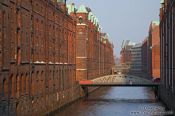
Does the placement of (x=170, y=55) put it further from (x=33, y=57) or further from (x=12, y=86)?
(x=12, y=86)

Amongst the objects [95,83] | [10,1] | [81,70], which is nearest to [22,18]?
[10,1]

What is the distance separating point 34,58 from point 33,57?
447mm

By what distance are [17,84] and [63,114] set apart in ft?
37.4

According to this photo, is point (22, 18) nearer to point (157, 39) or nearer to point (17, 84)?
point (17, 84)

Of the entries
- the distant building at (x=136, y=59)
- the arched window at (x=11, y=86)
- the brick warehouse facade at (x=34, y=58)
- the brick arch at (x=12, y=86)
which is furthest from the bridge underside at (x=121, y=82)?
the distant building at (x=136, y=59)

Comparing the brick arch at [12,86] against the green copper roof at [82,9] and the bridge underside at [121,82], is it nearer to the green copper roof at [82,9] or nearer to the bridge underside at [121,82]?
the bridge underside at [121,82]

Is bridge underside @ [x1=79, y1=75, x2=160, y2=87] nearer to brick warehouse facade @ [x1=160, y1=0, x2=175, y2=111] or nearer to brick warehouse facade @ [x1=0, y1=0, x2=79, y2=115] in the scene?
brick warehouse facade @ [x1=0, y1=0, x2=79, y2=115]

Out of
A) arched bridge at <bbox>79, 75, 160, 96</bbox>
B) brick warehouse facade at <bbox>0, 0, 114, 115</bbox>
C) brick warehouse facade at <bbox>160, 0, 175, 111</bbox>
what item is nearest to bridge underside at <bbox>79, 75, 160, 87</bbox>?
arched bridge at <bbox>79, 75, 160, 96</bbox>

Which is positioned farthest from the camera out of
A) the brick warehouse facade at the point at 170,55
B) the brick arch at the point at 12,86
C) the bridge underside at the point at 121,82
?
the bridge underside at the point at 121,82

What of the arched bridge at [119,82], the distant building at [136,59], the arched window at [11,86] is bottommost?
the arched bridge at [119,82]

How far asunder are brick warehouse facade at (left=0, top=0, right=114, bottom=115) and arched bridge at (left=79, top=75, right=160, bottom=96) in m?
5.50

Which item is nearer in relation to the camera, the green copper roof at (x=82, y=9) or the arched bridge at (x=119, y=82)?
the arched bridge at (x=119, y=82)

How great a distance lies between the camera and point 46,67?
130ft

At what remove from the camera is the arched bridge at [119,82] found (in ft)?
193
